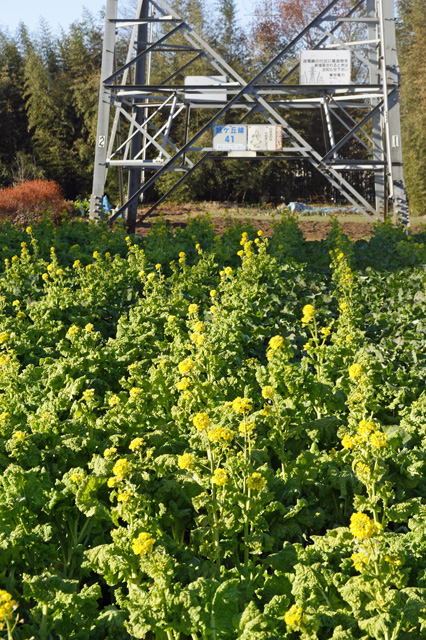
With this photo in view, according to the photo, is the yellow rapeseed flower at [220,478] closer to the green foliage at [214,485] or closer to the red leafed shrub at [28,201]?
the green foliage at [214,485]

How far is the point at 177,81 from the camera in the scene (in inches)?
1012

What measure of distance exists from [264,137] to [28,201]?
6.13m

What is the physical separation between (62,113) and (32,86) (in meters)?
1.40

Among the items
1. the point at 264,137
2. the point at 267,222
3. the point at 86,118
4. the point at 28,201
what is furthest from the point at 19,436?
the point at 86,118

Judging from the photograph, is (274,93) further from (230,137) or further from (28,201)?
(28,201)

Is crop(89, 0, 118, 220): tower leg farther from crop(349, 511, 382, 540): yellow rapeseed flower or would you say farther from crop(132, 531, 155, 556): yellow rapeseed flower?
crop(349, 511, 382, 540): yellow rapeseed flower

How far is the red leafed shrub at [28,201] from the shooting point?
13.9 m

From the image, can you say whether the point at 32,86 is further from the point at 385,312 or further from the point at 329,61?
the point at 385,312

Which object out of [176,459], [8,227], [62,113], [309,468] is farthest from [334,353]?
[62,113]

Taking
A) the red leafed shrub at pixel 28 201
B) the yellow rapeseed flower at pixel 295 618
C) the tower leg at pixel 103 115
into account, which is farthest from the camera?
the red leafed shrub at pixel 28 201

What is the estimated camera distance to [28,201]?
1451 centimetres

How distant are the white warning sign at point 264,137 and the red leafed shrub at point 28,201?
4589 millimetres

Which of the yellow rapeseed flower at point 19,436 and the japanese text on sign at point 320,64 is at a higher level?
the japanese text on sign at point 320,64

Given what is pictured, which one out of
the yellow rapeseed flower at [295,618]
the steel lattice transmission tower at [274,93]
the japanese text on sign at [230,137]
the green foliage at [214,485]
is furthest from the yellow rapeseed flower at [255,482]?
the japanese text on sign at [230,137]
